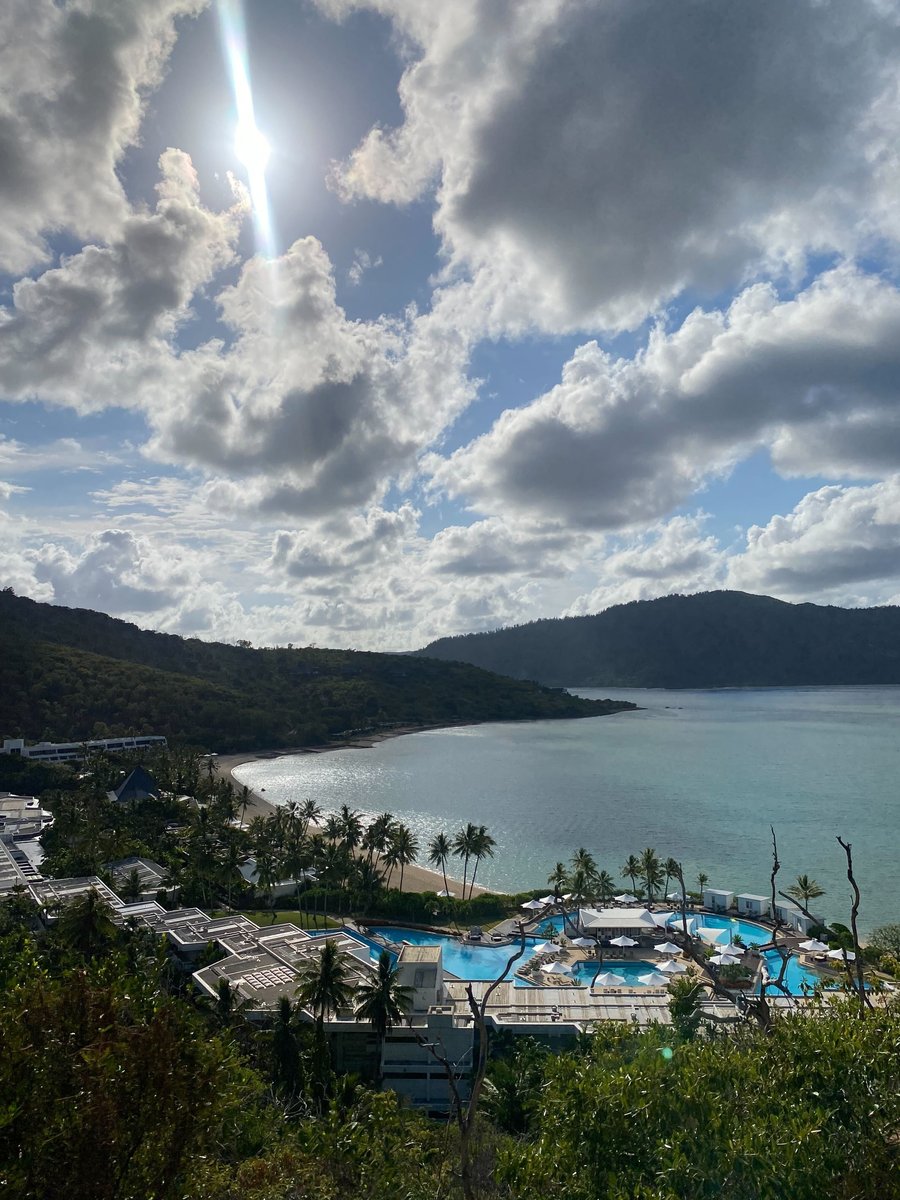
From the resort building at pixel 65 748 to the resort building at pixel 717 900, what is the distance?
80.1 metres

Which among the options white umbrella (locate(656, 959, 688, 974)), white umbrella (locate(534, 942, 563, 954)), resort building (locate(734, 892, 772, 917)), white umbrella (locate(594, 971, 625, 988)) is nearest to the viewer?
white umbrella (locate(594, 971, 625, 988))

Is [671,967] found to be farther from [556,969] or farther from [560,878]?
[560,878]

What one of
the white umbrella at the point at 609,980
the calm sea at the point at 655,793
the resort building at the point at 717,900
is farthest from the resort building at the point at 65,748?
the resort building at the point at 717,900

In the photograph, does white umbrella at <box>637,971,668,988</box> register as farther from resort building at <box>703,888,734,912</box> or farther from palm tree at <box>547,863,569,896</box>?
resort building at <box>703,888,734,912</box>

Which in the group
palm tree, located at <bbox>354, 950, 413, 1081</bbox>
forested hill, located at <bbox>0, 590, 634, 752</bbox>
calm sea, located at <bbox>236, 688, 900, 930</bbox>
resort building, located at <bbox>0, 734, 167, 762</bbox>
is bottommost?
calm sea, located at <bbox>236, 688, 900, 930</bbox>

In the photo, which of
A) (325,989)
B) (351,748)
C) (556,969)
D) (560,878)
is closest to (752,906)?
(560,878)

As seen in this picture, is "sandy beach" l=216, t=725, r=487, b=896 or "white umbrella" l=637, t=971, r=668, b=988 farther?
"sandy beach" l=216, t=725, r=487, b=896

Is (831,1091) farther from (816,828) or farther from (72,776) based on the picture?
(72,776)

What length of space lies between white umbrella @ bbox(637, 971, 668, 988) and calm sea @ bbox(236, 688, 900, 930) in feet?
56.1

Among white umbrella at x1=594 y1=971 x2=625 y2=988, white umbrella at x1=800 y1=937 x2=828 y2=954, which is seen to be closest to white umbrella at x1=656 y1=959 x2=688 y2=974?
white umbrella at x1=594 y1=971 x2=625 y2=988

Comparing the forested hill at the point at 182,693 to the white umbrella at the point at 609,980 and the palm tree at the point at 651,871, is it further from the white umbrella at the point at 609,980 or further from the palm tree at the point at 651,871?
the white umbrella at the point at 609,980

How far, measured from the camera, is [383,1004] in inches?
1067

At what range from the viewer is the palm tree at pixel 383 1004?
27.1 meters

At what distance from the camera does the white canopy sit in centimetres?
3953
